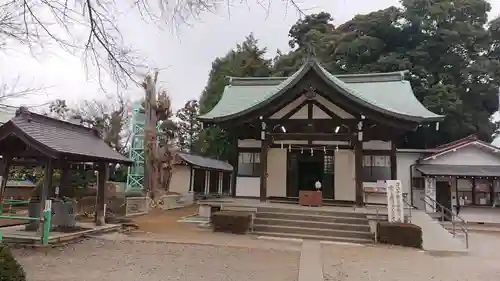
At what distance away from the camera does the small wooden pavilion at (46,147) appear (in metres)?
8.76

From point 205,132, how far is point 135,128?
7597 mm

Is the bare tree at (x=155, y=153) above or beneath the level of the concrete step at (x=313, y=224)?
above

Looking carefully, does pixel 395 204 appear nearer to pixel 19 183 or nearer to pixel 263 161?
pixel 263 161

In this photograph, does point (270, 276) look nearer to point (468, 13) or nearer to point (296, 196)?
point (296, 196)

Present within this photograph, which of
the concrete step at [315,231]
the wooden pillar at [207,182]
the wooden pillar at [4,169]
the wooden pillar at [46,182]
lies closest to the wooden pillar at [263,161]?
the concrete step at [315,231]

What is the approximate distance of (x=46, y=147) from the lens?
868 cm

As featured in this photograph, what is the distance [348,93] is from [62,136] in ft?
30.9

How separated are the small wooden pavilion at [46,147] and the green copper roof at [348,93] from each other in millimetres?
5237

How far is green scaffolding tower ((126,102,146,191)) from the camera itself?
26594 millimetres

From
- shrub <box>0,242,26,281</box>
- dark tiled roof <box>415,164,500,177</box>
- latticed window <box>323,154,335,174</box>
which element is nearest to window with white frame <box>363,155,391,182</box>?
latticed window <box>323,154,335,174</box>

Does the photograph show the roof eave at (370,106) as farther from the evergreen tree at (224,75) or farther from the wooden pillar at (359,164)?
the evergreen tree at (224,75)

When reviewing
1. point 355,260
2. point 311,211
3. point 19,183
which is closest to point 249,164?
point 311,211

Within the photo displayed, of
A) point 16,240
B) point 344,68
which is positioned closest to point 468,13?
point 344,68

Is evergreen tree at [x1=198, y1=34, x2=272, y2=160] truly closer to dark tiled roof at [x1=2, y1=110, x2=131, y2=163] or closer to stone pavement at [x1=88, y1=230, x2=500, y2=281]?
dark tiled roof at [x1=2, y1=110, x2=131, y2=163]
